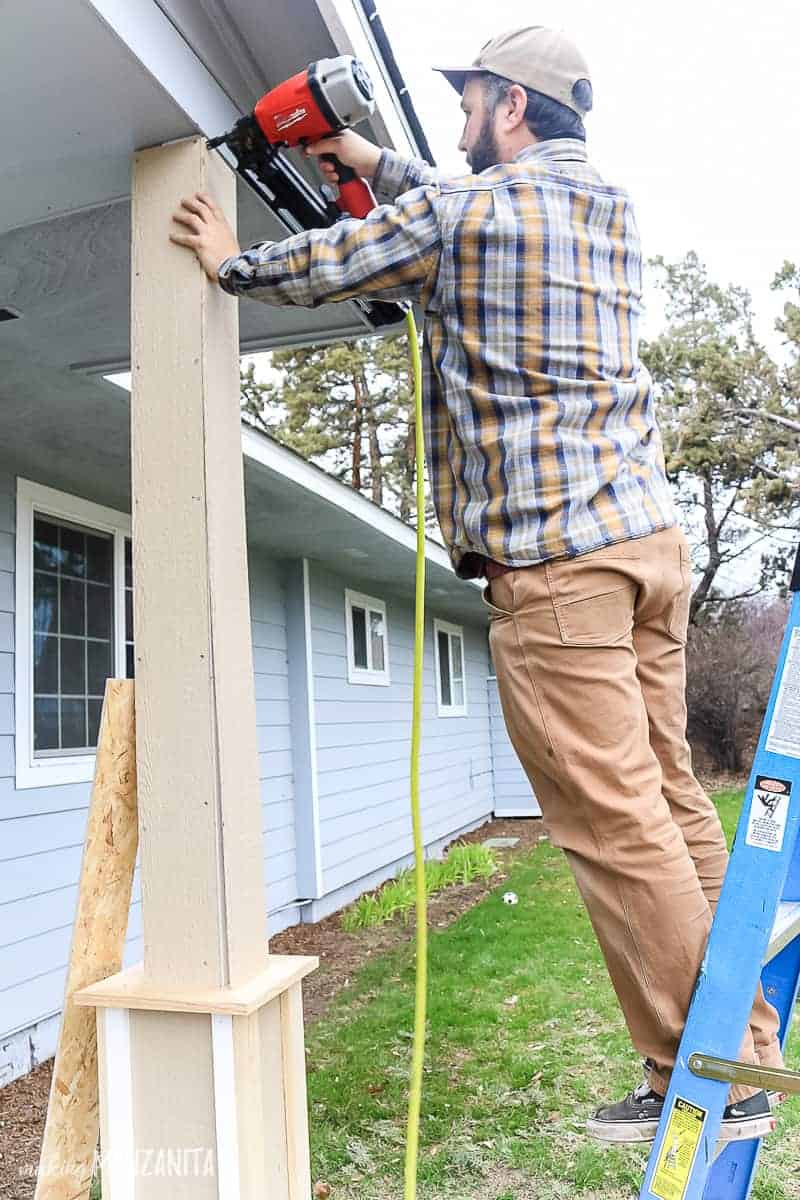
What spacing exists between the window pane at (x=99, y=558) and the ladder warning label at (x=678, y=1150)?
13.4 ft

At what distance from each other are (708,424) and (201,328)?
1765 cm

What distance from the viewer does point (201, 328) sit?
62.4 inches

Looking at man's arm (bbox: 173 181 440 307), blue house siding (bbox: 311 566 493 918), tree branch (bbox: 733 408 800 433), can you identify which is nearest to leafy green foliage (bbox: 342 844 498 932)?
blue house siding (bbox: 311 566 493 918)

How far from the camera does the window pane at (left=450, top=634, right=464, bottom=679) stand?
11.8 m

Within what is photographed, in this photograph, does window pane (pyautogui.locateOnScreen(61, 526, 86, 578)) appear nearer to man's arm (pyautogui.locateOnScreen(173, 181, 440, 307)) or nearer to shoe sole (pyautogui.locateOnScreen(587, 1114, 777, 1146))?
man's arm (pyautogui.locateOnScreen(173, 181, 440, 307))

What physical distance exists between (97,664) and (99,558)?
55cm

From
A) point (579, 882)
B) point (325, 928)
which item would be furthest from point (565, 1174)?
point (325, 928)

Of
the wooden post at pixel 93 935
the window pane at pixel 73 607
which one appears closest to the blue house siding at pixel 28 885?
the window pane at pixel 73 607

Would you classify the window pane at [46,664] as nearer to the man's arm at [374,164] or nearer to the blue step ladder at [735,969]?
the man's arm at [374,164]

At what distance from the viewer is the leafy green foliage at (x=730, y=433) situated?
17719 mm

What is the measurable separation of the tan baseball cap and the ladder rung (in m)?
1.40

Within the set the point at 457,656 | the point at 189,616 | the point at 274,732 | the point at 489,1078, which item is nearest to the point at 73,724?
the point at 274,732

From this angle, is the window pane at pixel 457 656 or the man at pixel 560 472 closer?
the man at pixel 560 472

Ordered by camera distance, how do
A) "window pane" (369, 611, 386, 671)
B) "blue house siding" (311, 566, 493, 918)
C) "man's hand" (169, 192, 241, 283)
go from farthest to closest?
"window pane" (369, 611, 386, 671)
"blue house siding" (311, 566, 493, 918)
"man's hand" (169, 192, 241, 283)
